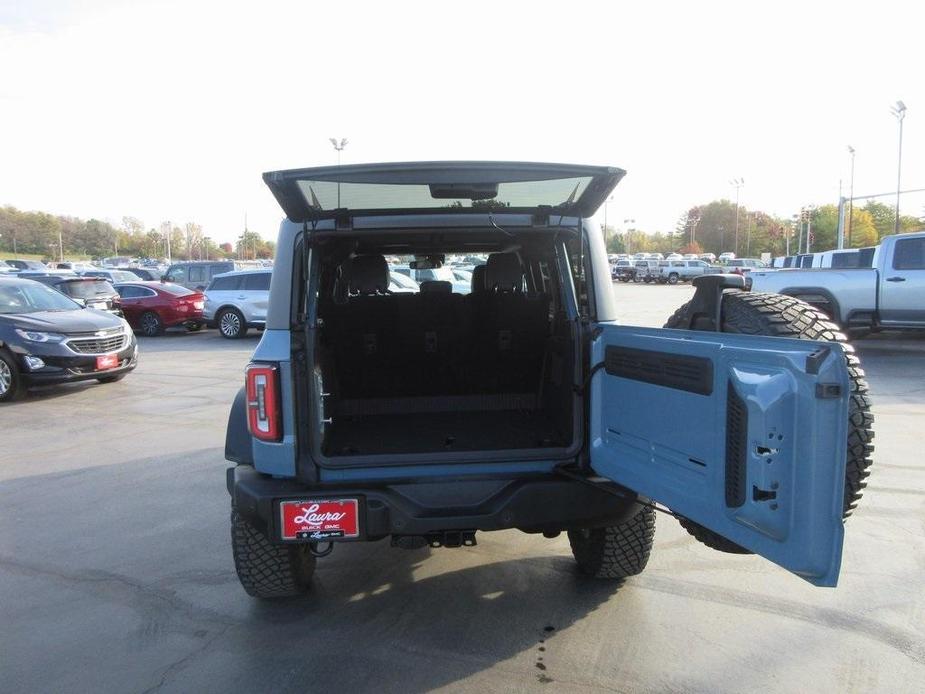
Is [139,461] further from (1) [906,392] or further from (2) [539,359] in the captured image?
(1) [906,392]

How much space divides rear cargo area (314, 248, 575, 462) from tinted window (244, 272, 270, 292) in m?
13.4

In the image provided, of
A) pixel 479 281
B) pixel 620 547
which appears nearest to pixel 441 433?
pixel 620 547

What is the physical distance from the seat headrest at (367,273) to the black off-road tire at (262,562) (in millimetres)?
1626

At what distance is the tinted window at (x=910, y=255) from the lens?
513 inches

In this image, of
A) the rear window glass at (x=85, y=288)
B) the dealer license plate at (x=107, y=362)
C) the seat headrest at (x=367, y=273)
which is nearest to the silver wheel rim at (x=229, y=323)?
the rear window glass at (x=85, y=288)

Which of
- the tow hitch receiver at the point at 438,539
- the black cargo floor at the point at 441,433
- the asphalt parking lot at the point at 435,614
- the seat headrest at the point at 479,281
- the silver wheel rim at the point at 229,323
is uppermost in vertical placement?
the seat headrest at the point at 479,281

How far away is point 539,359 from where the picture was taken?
15.5 feet

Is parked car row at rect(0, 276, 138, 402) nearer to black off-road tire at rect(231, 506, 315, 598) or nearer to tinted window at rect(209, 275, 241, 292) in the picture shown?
tinted window at rect(209, 275, 241, 292)

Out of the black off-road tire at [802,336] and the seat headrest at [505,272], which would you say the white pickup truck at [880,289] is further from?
the black off-road tire at [802,336]

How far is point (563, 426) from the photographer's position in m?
3.77

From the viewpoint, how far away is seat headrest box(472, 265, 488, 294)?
16.4 ft

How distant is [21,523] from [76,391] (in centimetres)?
624

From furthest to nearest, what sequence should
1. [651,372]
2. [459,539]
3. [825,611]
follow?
[825,611] < [459,539] < [651,372]

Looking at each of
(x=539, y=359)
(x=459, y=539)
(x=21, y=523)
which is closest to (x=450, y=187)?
(x=459, y=539)
